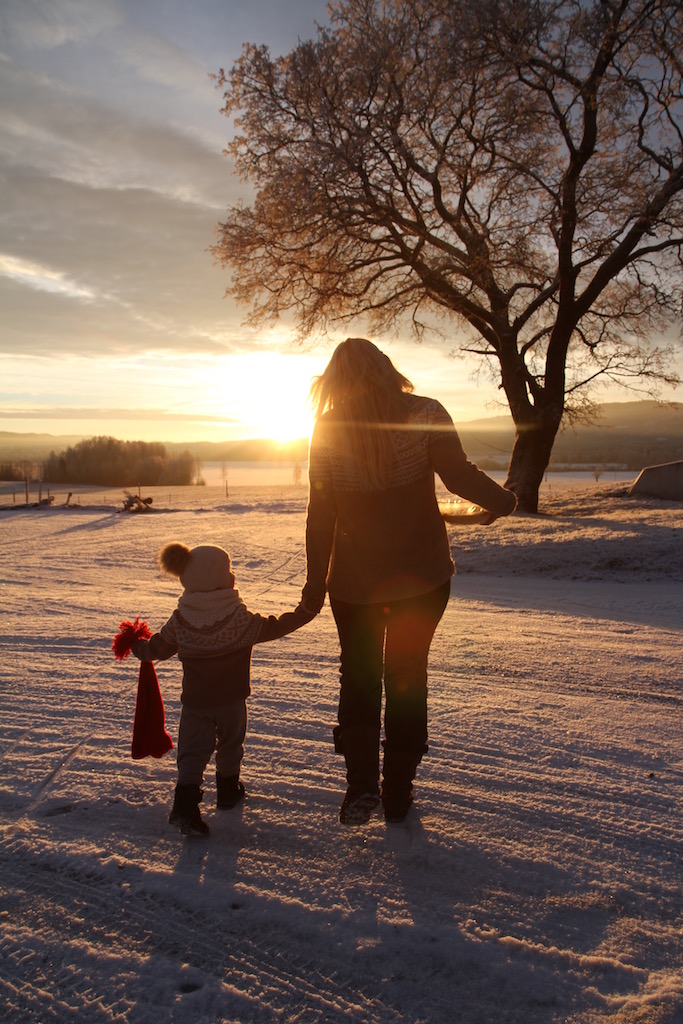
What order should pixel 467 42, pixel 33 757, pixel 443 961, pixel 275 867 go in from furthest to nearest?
pixel 467 42 < pixel 33 757 < pixel 275 867 < pixel 443 961

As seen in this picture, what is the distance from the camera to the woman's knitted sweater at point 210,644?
2924 millimetres

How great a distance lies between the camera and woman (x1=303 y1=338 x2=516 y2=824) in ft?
9.35

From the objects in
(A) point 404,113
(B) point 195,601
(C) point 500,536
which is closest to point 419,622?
(B) point 195,601

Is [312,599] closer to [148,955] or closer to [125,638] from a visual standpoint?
[125,638]

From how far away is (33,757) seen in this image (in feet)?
11.4

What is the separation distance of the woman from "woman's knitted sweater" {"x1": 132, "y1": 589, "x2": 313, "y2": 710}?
1.49ft

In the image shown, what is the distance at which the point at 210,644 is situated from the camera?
2.92m

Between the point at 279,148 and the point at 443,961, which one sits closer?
the point at 443,961

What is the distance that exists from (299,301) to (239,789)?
1379 centimetres

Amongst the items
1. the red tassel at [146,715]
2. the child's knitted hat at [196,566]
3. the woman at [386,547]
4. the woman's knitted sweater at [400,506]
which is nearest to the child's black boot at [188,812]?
the red tassel at [146,715]

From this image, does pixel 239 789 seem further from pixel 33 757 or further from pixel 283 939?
pixel 33 757

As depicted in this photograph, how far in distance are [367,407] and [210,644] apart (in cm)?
125

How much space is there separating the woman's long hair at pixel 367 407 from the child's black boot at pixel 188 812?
1.52 meters

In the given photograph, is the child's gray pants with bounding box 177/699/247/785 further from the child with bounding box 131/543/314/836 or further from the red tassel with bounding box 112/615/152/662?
the red tassel with bounding box 112/615/152/662
